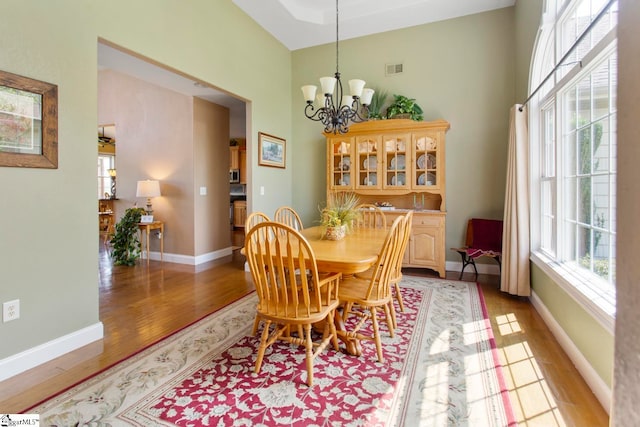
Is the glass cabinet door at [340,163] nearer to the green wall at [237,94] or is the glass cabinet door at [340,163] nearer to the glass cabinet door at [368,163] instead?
the glass cabinet door at [368,163]

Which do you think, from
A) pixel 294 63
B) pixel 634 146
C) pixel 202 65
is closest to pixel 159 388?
pixel 634 146

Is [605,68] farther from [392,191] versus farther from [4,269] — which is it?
[4,269]

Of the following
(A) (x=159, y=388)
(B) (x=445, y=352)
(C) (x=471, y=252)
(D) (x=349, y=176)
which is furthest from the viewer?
(D) (x=349, y=176)

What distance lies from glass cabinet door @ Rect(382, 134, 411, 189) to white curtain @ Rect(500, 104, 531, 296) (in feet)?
4.18

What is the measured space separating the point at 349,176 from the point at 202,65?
235 centimetres

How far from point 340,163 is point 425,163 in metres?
1.20

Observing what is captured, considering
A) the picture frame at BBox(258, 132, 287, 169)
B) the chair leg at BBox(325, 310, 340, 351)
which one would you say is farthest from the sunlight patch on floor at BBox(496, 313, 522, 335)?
the picture frame at BBox(258, 132, 287, 169)

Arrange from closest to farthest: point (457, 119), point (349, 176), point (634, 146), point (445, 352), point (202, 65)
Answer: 1. point (634, 146)
2. point (445, 352)
3. point (202, 65)
4. point (457, 119)
5. point (349, 176)

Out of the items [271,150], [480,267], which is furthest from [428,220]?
[271,150]

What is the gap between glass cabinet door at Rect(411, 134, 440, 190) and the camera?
4.20 m

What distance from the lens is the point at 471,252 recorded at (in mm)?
3754

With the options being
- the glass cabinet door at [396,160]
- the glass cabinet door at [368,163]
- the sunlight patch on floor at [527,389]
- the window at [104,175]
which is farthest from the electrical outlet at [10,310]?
the window at [104,175]

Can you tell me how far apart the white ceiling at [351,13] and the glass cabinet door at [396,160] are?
5.29 ft

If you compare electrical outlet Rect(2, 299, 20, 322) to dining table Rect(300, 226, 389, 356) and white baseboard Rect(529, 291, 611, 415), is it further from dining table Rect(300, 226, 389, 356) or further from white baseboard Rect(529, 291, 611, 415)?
white baseboard Rect(529, 291, 611, 415)
